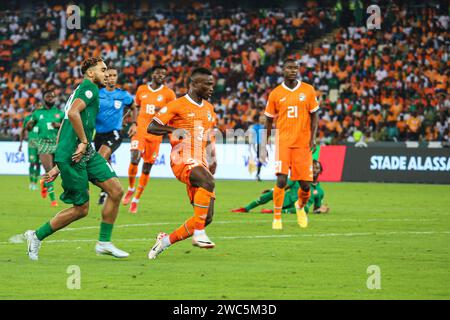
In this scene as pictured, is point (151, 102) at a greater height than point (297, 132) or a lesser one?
lesser

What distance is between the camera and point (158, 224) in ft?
57.2

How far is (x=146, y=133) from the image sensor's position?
2141 centimetres

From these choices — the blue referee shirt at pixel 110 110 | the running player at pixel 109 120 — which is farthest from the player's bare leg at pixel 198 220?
the blue referee shirt at pixel 110 110

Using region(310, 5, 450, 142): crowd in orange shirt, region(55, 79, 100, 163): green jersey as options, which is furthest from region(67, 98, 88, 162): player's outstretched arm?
region(310, 5, 450, 142): crowd in orange shirt

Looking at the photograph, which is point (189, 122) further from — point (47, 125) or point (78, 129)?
point (47, 125)

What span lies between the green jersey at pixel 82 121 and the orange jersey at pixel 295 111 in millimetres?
5368

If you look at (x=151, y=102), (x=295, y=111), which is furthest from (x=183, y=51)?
(x=295, y=111)

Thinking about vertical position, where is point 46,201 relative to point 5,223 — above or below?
below

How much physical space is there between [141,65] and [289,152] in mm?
28432

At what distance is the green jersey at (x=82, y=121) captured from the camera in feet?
40.0

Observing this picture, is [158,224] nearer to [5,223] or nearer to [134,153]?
[5,223]

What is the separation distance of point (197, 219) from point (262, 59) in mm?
31020
